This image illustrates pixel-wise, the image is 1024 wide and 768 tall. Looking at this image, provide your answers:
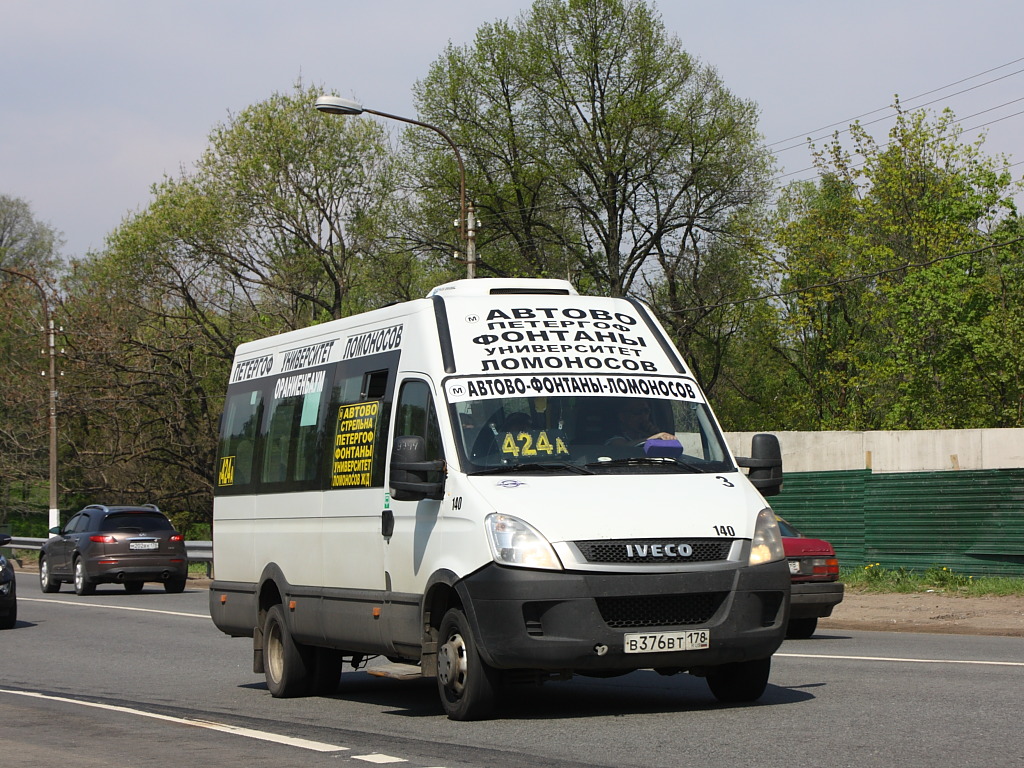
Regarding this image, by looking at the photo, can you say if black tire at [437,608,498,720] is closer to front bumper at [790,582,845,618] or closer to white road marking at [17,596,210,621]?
front bumper at [790,582,845,618]

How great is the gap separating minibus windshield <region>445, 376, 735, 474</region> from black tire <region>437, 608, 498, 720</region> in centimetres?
95

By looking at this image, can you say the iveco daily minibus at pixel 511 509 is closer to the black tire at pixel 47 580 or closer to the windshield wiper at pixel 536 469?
the windshield wiper at pixel 536 469

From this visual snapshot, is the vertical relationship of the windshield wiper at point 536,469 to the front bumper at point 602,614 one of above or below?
above

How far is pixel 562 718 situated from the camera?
898 cm

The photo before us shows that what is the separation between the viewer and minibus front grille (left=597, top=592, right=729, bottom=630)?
27.4 feet

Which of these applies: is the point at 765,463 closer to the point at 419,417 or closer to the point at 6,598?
the point at 419,417

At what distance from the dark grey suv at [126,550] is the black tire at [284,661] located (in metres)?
17.2

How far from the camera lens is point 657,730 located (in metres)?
8.23

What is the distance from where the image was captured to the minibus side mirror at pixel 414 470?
8.84 metres

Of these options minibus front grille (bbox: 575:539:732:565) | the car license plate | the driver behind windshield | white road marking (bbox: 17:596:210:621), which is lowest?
white road marking (bbox: 17:596:210:621)

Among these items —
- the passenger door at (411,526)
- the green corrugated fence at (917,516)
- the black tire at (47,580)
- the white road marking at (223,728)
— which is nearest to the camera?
the white road marking at (223,728)

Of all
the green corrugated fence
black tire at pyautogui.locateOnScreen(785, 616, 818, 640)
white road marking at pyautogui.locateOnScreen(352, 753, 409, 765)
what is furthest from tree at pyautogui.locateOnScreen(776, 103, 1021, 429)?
white road marking at pyautogui.locateOnScreen(352, 753, 409, 765)

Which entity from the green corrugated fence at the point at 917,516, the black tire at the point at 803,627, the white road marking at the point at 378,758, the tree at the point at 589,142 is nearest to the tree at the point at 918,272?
the tree at the point at 589,142

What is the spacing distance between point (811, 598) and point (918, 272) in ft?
98.4
